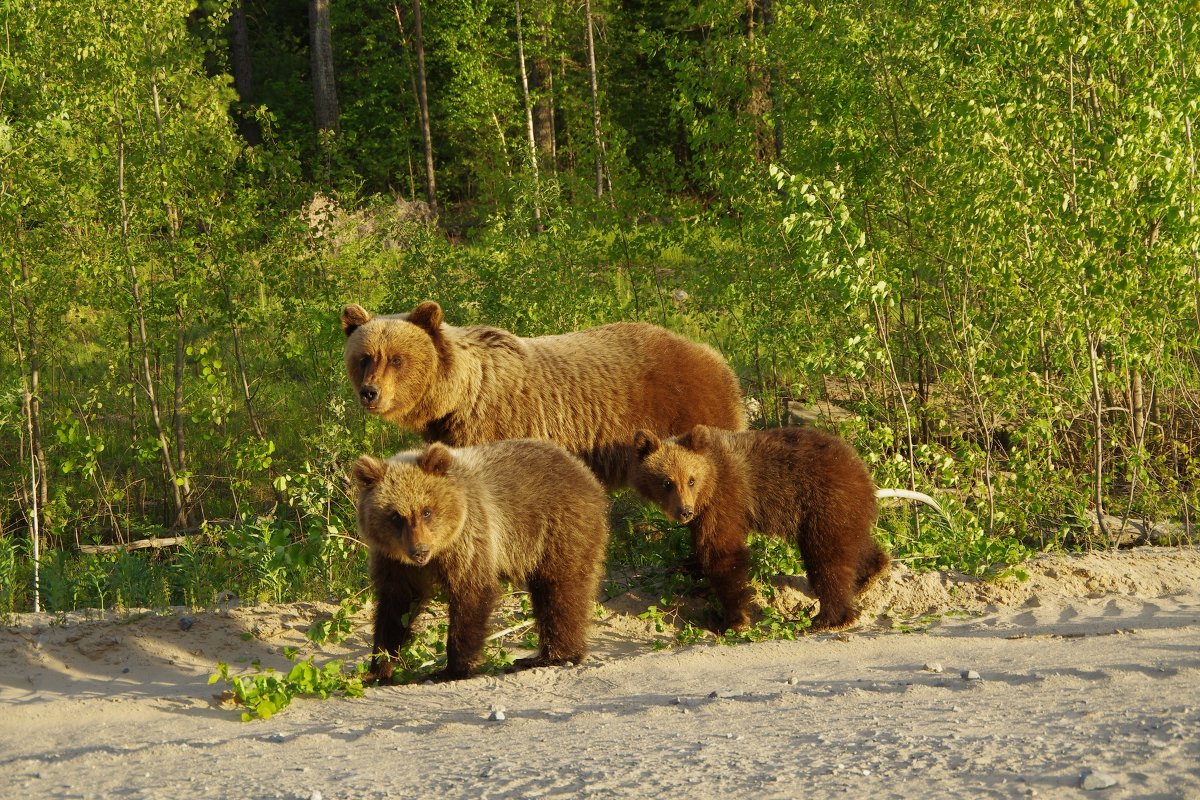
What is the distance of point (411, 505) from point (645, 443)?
1.91 meters

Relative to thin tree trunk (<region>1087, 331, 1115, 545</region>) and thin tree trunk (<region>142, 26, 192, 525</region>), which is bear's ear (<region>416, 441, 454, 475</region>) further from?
thin tree trunk (<region>142, 26, 192, 525</region>)

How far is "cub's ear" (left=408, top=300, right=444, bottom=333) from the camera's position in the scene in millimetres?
9336

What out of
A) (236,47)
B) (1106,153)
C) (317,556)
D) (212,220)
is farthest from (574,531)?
(236,47)

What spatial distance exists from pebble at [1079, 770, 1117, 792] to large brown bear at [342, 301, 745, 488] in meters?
5.03

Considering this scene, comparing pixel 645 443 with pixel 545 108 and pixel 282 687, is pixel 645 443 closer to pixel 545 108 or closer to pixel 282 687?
pixel 282 687

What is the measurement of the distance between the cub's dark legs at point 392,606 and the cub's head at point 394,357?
5.81ft

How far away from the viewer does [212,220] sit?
43.1ft

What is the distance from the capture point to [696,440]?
8344 millimetres

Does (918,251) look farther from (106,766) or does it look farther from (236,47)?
(236,47)

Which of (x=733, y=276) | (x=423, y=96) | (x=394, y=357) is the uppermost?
(x=423, y=96)

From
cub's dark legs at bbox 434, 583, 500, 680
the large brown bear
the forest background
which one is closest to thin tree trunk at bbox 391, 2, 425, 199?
the forest background

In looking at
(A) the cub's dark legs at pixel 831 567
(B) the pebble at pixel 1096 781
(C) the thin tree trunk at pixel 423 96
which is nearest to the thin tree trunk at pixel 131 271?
(A) the cub's dark legs at pixel 831 567

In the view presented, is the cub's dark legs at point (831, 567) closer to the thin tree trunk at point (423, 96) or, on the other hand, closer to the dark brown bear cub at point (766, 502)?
the dark brown bear cub at point (766, 502)

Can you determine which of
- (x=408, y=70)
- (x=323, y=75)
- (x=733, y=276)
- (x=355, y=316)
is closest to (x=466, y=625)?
(x=355, y=316)
